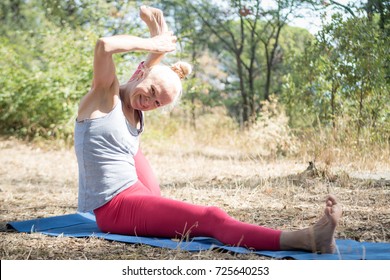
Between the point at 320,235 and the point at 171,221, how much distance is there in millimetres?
740

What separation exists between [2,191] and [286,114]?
184 inches

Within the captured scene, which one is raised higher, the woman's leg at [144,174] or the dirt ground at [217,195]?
the woman's leg at [144,174]

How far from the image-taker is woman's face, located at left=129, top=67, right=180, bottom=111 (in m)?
2.96

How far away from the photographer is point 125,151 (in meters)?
3.12

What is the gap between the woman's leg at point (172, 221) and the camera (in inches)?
104

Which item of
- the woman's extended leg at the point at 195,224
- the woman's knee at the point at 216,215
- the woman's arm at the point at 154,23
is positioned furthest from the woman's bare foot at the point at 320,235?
the woman's arm at the point at 154,23

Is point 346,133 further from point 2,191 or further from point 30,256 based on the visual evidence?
point 30,256

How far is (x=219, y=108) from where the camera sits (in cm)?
1323

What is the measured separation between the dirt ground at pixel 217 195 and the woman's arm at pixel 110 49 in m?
0.81

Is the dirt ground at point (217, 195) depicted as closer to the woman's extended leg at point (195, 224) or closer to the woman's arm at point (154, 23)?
the woman's extended leg at point (195, 224)

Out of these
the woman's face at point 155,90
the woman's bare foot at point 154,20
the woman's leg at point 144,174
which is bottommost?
the woman's leg at point 144,174

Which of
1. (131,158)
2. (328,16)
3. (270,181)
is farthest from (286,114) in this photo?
(131,158)

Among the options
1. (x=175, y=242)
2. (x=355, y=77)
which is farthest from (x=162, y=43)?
(x=355, y=77)

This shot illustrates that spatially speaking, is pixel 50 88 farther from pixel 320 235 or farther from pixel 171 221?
pixel 320 235
